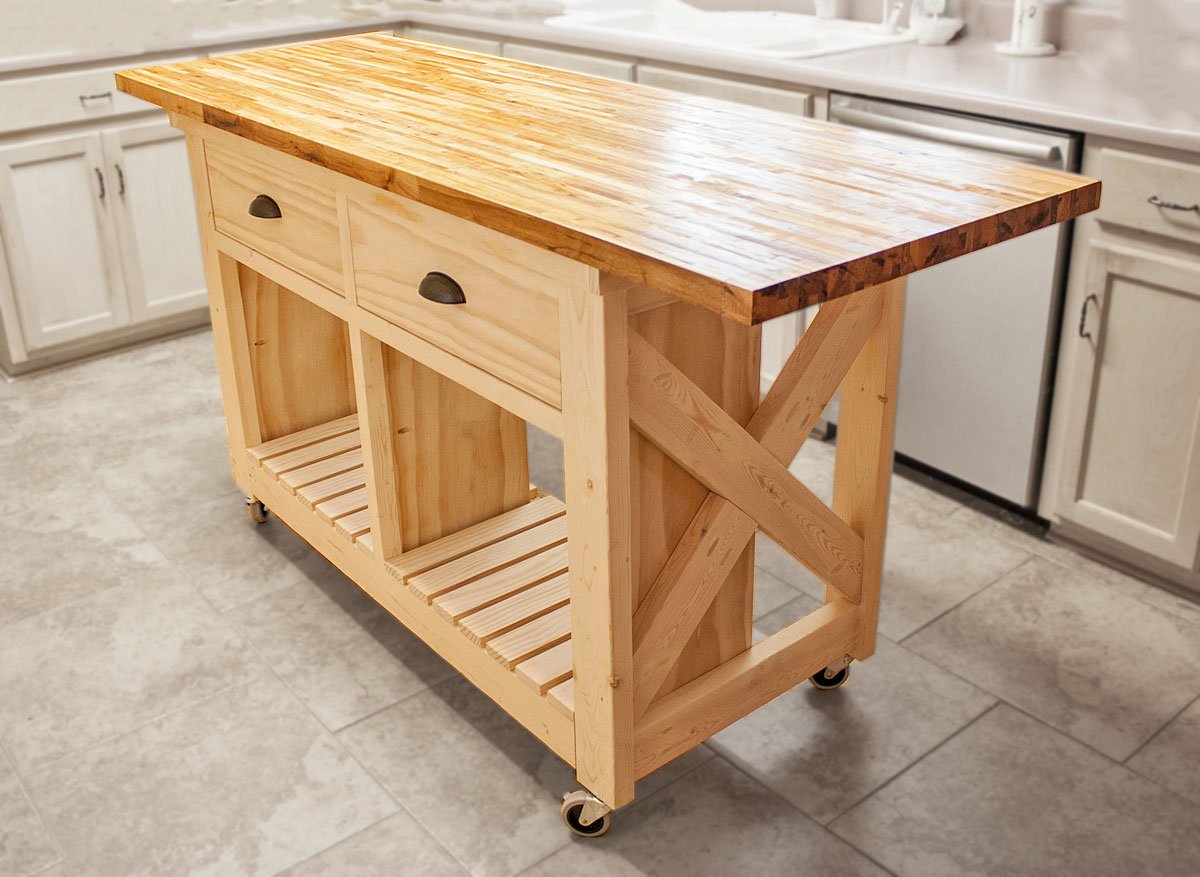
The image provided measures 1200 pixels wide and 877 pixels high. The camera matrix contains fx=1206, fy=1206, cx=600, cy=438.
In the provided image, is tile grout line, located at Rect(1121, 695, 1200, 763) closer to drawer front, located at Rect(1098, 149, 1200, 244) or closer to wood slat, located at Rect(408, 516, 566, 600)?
drawer front, located at Rect(1098, 149, 1200, 244)

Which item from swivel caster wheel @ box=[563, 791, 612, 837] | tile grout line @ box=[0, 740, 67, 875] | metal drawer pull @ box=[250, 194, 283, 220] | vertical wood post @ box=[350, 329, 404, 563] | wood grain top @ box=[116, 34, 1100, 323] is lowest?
tile grout line @ box=[0, 740, 67, 875]

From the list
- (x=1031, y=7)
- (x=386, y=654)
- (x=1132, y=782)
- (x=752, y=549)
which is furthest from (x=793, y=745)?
(x=1031, y=7)

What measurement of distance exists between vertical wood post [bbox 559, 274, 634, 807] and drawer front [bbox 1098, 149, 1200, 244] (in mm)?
1262

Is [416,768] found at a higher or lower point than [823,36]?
lower

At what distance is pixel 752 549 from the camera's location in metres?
1.90

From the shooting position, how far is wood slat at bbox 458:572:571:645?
1972 mm

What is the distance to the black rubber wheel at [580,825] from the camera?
185 centimetres

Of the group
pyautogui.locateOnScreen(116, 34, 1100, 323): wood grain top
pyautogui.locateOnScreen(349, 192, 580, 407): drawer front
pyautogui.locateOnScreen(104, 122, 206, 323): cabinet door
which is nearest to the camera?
pyautogui.locateOnScreen(116, 34, 1100, 323): wood grain top

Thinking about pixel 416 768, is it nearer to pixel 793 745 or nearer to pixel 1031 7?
pixel 793 745

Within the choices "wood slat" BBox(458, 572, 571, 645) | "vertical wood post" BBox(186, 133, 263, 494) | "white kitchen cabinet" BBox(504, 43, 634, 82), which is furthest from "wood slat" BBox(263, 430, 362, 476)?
"white kitchen cabinet" BBox(504, 43, 634, 82)

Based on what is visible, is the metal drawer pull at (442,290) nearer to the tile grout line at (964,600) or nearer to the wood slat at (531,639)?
the wood slat at (531,639)

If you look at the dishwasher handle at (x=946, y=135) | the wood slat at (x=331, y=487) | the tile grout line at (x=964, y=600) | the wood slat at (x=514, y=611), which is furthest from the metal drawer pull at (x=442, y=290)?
the dishwasher handle at (x=946, y=135)

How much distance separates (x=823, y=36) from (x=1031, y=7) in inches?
25.6

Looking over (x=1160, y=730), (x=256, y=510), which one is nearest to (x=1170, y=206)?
(x=1160, y=730)
